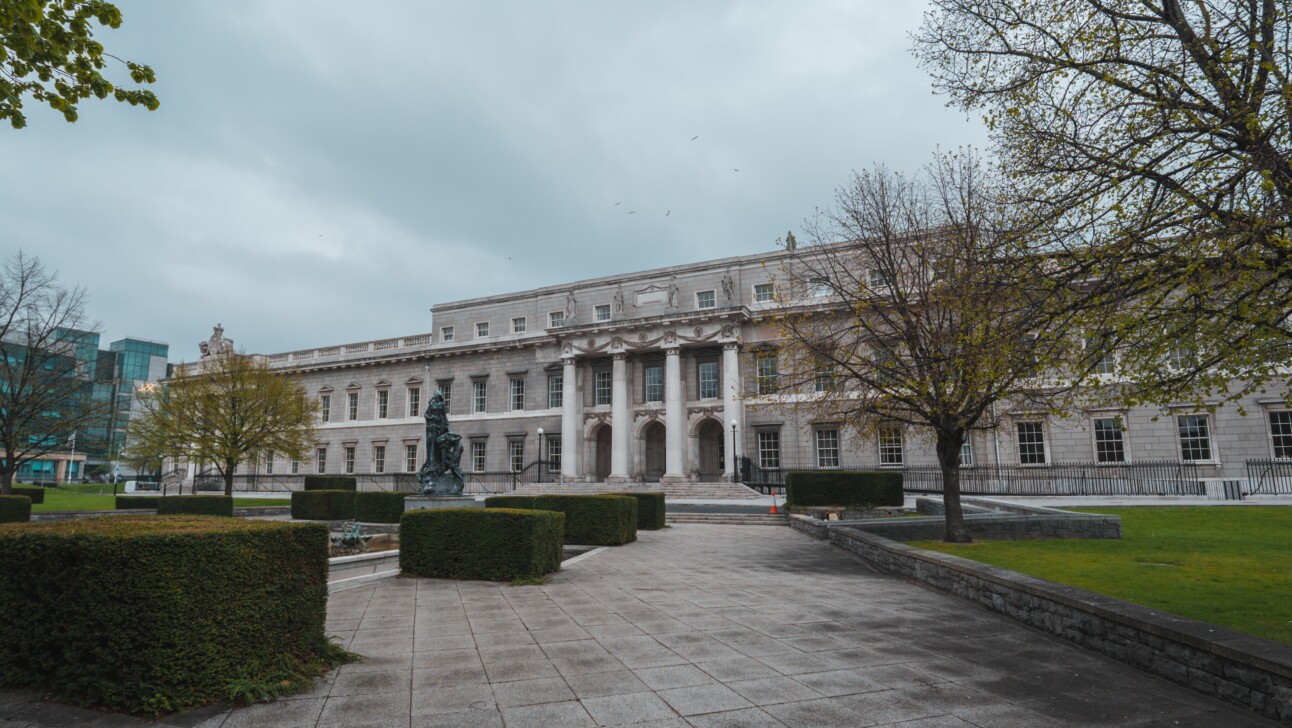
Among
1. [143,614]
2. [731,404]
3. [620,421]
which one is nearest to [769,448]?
[731,404]

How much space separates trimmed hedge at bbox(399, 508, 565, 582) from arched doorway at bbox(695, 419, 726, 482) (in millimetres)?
25295

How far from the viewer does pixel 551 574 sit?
11102mm

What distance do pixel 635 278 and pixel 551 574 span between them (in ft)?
98.9

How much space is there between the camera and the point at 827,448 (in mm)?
33375

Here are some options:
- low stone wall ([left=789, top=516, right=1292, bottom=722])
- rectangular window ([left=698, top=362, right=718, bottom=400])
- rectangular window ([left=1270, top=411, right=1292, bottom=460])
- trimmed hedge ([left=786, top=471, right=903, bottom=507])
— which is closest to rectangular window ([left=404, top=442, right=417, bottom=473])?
rectangular window ([left=698, top=362, right=718, bottom=400])

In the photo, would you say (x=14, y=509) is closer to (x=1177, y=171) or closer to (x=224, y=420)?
(x=224, y=420)

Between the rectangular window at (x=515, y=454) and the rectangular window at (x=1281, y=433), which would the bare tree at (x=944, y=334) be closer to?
the rectangular window at (x=1281, y=433)

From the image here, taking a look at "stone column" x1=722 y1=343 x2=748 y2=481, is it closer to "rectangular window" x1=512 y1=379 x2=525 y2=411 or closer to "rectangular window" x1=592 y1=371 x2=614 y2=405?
"rectangular window" x1=592 y1=371 x2=614 y2=405

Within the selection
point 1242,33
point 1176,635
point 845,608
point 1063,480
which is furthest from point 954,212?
point 1063,480

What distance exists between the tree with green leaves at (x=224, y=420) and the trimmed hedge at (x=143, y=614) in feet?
93.6

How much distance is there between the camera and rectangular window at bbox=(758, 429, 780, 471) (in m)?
34.4

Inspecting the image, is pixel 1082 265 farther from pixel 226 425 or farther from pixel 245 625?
pixel 226 425

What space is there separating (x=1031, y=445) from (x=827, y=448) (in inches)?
349

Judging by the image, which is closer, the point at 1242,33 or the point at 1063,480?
the point at 1242,33
